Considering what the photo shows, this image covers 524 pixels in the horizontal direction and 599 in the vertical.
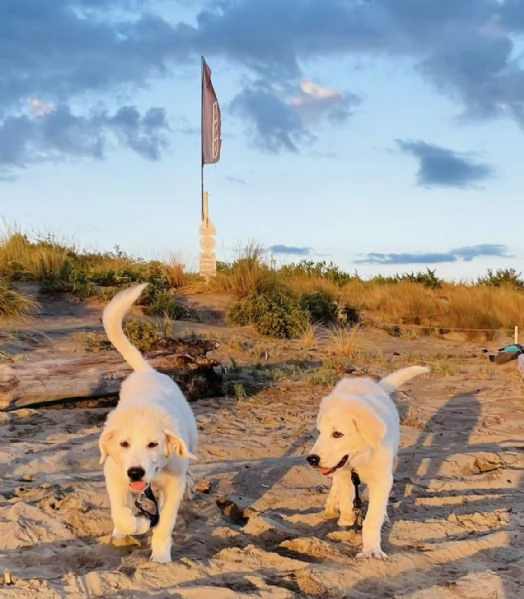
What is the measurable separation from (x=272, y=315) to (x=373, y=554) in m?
9.69

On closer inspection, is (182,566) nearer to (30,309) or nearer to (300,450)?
(300,450)

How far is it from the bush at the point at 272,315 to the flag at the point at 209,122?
10866 mm

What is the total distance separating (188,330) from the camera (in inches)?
528

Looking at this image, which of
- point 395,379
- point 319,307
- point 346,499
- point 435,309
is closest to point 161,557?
point 346,499

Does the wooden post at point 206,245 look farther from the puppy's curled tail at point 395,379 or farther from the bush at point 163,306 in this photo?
the puppy's curled tail at point 395,379

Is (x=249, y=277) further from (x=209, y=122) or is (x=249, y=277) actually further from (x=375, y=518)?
(x=375, y=518)

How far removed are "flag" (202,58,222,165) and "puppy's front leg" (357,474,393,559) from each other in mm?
21385

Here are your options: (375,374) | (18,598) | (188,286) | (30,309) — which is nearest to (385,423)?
(18,598)

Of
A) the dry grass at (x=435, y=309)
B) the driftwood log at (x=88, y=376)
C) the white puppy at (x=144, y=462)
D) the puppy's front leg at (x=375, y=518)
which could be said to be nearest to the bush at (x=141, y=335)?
the driftwood log at (x=88, y=376)

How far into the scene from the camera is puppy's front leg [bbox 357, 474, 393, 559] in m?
4.71

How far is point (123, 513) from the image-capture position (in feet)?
14.9

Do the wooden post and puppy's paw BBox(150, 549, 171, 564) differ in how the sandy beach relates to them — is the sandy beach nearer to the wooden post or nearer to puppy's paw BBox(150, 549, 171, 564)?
puppy's paw BBox(150, 549, 171, 564)

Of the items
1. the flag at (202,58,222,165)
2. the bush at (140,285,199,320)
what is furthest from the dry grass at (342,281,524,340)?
the flag at (202,58,222,165)

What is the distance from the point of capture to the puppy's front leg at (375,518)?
4707mm
